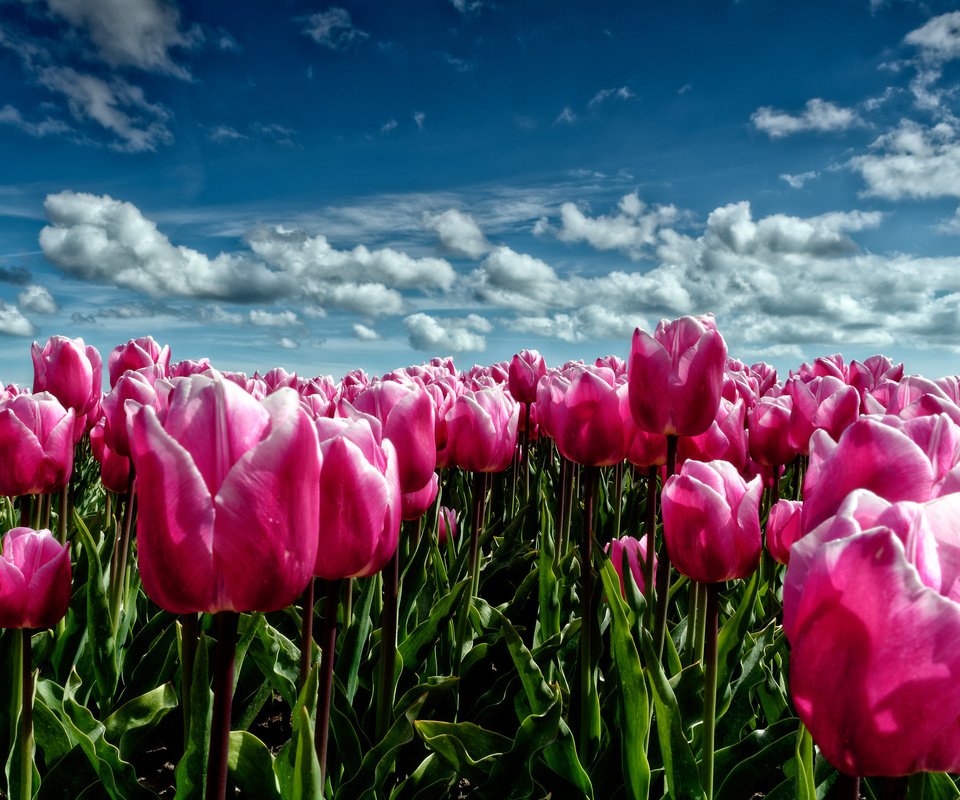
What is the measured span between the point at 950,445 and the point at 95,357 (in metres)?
5.12

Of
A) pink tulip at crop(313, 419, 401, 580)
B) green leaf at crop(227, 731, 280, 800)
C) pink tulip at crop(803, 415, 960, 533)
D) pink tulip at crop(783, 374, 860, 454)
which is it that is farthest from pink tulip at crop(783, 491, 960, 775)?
pink tulip at crop(783, 374, 860, 454)

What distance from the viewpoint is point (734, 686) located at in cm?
337

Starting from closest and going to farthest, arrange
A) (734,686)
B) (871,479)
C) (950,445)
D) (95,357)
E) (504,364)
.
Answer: (871,479) → (950,445) → (734,686) → (95,357) → (504,364)

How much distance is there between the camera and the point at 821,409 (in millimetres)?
4375

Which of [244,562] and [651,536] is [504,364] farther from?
[244,562]

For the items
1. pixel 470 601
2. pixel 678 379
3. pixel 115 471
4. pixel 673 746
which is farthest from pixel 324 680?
pixel 115 471

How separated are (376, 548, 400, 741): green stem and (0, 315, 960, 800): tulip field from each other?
0.04 feet

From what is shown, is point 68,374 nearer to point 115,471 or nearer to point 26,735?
point 115,471

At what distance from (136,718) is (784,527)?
2698 mm

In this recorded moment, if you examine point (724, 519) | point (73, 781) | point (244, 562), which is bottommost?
point (73, 781)

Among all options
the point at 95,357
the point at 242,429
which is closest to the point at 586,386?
the point at 242,429

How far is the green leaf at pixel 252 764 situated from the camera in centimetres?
243

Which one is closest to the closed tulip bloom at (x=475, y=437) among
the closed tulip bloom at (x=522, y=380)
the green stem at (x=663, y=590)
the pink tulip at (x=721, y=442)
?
the pink tulip at (x=721, y=442)

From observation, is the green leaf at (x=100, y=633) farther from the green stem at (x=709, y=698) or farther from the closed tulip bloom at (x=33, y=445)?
the green stem at (x=709, y=698)
